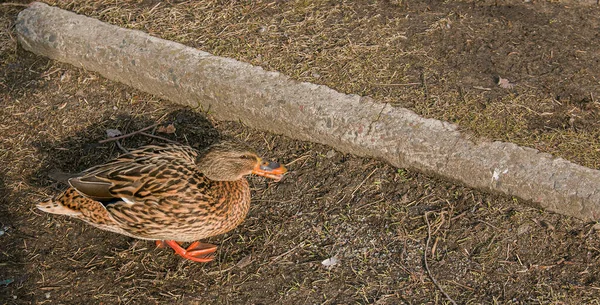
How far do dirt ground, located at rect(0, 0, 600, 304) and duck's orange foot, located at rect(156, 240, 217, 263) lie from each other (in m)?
0.06

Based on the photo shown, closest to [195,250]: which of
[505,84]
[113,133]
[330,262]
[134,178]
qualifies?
[134,178]

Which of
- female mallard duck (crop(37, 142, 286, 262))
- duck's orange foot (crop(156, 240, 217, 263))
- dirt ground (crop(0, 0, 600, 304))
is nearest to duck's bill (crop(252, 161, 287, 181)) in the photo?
female mallard duck (crop(37, 142, 286, 262))

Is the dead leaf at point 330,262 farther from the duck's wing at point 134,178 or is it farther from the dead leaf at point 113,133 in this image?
the dead leaf at point 113,133

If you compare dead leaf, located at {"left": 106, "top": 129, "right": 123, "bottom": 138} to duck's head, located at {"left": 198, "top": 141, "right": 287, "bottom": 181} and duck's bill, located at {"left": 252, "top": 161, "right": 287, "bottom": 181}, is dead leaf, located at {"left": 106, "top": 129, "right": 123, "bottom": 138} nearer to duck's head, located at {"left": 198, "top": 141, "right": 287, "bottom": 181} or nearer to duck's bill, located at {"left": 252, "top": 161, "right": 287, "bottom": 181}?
duck's head, located at {"left": 198, "top": 141, "right": 287, "bottom": 181}

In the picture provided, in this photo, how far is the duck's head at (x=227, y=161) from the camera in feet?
12.8

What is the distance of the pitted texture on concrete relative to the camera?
12.9ft

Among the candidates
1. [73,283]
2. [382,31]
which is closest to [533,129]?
[382,31]

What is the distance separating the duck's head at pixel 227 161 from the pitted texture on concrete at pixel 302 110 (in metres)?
0.73

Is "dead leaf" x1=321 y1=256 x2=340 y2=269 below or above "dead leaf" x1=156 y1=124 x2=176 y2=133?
below

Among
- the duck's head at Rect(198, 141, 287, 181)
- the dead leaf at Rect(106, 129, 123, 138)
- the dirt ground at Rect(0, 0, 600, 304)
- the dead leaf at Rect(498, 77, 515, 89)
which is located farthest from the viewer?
→ the dead leaf at Rect(106, 129, 123, 138)

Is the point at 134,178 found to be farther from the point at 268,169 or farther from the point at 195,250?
the point at 268,169

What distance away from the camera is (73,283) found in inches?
152

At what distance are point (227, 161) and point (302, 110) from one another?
864mm

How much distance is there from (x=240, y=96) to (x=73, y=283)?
5.75 feet
